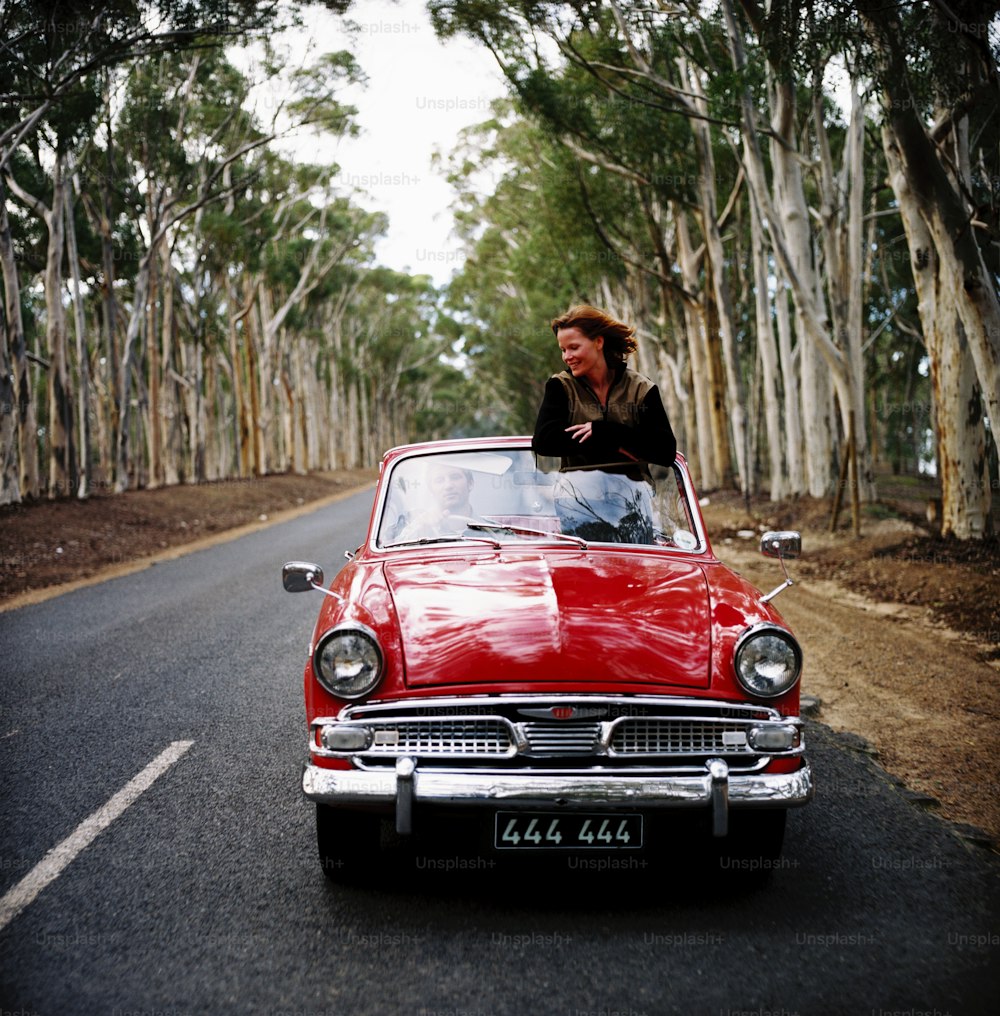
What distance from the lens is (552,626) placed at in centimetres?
320

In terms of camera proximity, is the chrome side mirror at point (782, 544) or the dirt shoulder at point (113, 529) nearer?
the chrome side mirror at point (782, 544)

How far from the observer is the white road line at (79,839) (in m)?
3.15

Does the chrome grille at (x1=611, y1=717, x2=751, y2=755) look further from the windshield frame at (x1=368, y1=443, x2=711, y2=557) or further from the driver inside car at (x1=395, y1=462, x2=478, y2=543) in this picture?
the driver inside car at (x1=395, y1=462, x2=478, y2=543)

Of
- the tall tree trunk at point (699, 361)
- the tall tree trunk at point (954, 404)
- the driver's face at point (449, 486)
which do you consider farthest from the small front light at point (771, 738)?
the tall tree trunk at point (699, 361)

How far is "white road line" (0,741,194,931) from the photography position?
3150 millimetres

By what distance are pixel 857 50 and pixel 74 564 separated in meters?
12.1

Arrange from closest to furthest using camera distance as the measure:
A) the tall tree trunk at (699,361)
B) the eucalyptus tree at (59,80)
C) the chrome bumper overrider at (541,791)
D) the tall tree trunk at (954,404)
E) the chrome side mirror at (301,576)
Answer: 1. the chrome bumper overrider at (541,791)
2. the chrome side mirror at (301,576)
3. the tall tree trunk at (954,404)
4. the eucalyptus tree at (59,80)
5. the tall tree trunk at (699,361)

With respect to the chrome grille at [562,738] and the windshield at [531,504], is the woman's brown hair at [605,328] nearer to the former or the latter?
the windshield at [531,504]

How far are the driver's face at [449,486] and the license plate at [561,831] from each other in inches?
67.2

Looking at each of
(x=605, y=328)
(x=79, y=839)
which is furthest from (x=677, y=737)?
(x=79, y=839)

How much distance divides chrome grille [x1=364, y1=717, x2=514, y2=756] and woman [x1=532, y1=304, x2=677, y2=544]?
133 centimetres

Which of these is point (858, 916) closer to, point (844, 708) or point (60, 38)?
point (844, 708)

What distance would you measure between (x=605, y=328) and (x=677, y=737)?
204cm

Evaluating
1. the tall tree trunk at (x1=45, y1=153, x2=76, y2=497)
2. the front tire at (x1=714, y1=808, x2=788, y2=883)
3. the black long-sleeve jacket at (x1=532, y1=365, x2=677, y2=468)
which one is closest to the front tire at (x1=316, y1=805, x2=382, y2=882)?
the front tire at (x1=714, y1=808, x2=788, y2=883)
